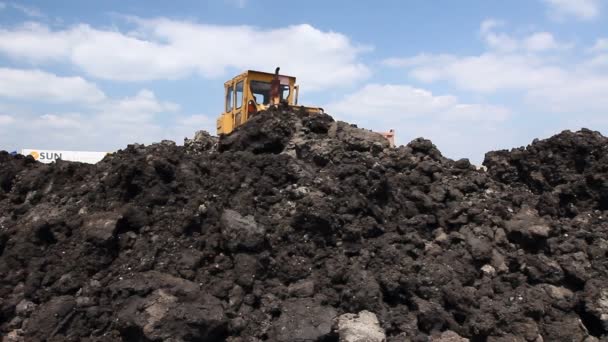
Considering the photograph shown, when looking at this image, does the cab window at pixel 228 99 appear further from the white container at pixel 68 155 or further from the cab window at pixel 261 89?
the white container at pixel 68 155

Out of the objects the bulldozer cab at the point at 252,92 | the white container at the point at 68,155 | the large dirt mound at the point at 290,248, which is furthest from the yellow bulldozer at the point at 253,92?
the white container at the point at 68,155

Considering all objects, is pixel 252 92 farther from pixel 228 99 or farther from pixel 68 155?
pixel 68 155

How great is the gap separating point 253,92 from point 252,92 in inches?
1.2

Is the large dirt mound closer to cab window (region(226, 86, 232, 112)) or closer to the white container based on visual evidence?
cab window (region(226, 86, 232, 112))

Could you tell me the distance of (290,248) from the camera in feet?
19.8

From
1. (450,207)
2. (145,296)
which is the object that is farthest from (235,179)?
(450,207)

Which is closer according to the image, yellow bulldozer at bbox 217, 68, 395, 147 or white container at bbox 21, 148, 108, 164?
yellow bulldozer at bbox 217, 68, 395, 147

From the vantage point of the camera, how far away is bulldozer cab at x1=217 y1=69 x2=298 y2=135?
11.6 m

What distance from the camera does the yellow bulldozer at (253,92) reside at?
38.1 feet

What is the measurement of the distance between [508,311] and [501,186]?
2.60 meters

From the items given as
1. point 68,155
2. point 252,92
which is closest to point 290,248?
A: point 252,92

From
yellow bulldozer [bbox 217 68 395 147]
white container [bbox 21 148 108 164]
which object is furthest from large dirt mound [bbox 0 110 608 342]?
white container [bbox 21 148 108 164]

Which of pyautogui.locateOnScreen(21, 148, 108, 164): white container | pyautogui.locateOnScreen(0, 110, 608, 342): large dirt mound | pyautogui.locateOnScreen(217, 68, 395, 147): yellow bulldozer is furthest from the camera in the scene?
pyautogui.locateOnScreen(21, 148, 108, 164): white container

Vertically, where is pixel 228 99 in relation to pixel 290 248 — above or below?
above
